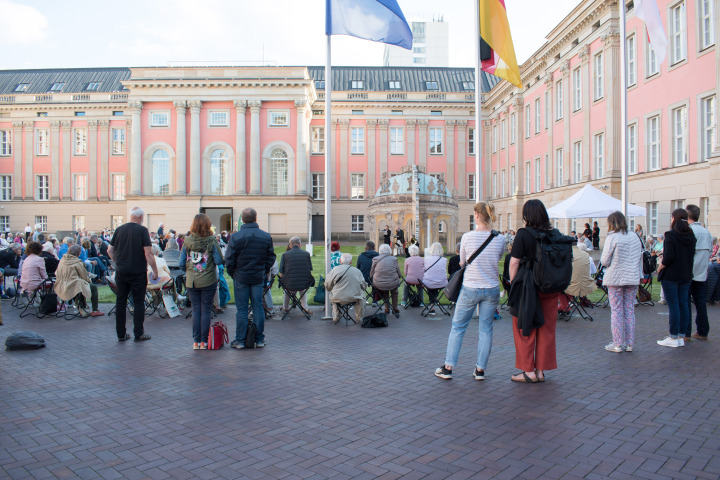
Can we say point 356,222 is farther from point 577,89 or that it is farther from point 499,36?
point 499,36

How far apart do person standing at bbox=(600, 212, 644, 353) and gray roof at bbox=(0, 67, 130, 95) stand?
59.3 metres

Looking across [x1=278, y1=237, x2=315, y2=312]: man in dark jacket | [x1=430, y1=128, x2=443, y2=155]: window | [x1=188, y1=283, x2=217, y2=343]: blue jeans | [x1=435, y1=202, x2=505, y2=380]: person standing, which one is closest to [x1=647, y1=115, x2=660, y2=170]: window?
[x1=278, y1=237, x2=315, y2=312]: man in dark jacket

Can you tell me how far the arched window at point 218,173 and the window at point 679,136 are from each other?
34.7 meters

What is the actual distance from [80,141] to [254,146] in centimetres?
2123

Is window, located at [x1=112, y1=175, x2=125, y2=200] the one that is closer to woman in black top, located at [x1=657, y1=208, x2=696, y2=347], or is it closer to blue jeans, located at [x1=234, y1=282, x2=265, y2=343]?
blue jeans, located at [x1=234, y1=282, x2=265, y2=343]

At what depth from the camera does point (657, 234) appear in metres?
26.3

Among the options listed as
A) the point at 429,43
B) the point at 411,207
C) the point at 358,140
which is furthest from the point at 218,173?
the point at 429,43

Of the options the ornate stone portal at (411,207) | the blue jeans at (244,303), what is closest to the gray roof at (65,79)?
the ornate stone portal at (411,207)

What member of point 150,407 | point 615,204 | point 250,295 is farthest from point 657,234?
point 150,407

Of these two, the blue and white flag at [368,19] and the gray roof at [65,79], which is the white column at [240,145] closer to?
the gray roof at [65,79]

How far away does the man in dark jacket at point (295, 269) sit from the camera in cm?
1169

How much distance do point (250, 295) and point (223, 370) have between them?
5.37 feet

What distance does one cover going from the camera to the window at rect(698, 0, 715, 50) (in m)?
22.0

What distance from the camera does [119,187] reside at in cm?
5488
